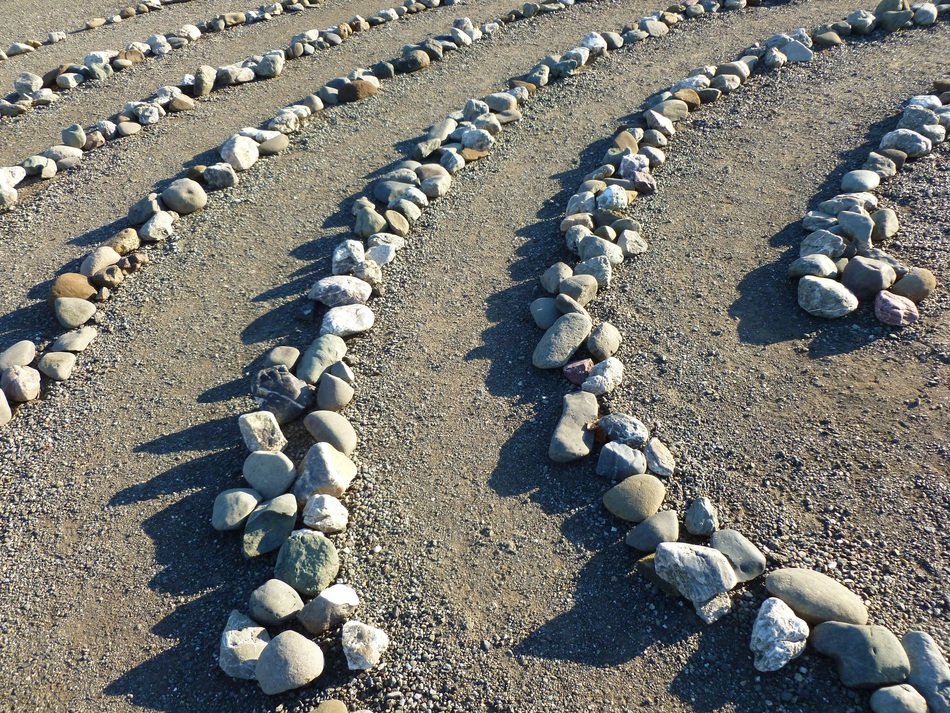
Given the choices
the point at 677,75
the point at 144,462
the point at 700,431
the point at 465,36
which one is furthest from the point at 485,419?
the point at 465,36

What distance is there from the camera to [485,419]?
3811 millimetres

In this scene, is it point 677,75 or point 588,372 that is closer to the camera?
point 588,372

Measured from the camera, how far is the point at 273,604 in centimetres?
297

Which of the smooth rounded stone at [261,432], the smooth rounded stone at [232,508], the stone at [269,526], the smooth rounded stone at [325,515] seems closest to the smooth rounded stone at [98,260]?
the smooth rounded stone at [261,432]

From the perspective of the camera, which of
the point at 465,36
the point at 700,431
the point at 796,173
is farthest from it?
the point at 465,36

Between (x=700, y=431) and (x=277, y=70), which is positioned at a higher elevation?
(x=277, y=70)

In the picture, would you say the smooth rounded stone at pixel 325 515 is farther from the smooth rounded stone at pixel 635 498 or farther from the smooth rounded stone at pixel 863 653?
the smooth rounded stone at pixel 863 653

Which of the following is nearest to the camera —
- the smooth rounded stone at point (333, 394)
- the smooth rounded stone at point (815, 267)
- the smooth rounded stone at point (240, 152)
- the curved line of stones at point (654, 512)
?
the curved line of stones at point (654, 512)

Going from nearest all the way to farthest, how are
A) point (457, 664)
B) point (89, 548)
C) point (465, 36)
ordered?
point (457, 664)
point (89, 548)
point (465, 36)

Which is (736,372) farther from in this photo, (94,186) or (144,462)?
(94,186)

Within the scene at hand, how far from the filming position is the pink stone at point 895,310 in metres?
4.07

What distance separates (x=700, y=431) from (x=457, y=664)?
162cm

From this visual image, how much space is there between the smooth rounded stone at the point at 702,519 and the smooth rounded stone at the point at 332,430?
5.27 feet

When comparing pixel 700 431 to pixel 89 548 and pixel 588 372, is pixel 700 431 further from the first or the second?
pixel 89 548
